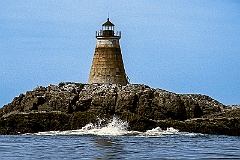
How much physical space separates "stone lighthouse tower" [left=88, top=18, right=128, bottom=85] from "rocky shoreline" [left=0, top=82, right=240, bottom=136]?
7637mm

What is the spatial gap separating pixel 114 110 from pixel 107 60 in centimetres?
1264

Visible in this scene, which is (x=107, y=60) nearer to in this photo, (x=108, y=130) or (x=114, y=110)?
(x=114, y=110)

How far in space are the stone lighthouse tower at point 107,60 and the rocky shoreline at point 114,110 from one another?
764 centimetres

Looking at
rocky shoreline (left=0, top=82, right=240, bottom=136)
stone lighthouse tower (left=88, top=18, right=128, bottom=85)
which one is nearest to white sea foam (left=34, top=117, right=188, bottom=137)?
rocky shoreline (left=0, top=82, right=240, bottom=136)

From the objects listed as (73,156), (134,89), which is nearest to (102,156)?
(73,156)

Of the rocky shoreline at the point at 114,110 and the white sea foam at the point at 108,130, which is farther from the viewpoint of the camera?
the rocky shoreline at the point at 114,110

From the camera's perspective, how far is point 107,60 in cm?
4606

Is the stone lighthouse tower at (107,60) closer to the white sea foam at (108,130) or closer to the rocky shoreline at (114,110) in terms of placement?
the rocky shoreline at (114,110)

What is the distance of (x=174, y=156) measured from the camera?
44.3 ft

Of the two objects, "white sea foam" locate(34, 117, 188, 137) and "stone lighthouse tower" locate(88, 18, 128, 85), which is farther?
"stone lighthouse tower" locate(88, 18, 128, 85)

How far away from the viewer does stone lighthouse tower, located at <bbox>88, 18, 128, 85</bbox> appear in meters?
45.9

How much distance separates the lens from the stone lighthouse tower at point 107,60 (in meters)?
45.9

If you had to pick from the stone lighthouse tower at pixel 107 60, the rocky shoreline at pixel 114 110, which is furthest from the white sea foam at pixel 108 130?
the stone lighthouse tower at pixel 107 60

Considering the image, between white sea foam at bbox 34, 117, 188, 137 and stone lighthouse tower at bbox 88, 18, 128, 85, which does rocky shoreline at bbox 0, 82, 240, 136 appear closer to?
white sea foam at bbox 34, 117, 188, 137
